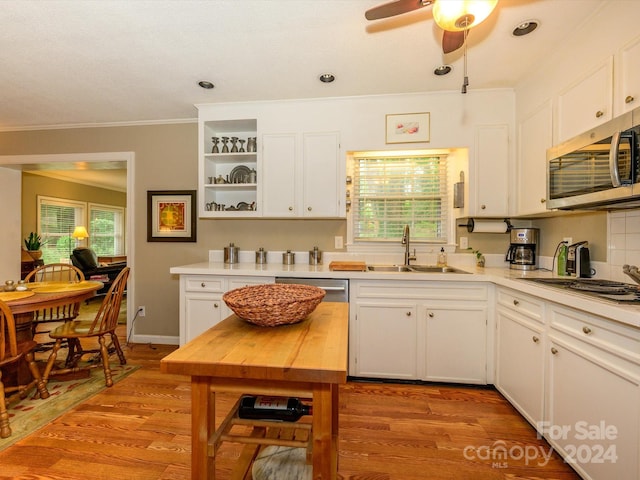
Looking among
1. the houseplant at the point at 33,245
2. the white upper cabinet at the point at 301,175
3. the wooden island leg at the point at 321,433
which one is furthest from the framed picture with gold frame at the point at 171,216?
the houseplant at the point at 33,245

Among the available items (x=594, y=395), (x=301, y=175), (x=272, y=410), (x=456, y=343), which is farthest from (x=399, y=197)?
(x=272, y=410)

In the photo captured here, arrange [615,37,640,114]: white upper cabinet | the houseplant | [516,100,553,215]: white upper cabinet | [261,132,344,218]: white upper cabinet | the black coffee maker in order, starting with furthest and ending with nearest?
the houseplant < [261,132,344,218]: white upper cabinet < the black coffee maker < [516,100,553,215]: white upper cabinet < [615,37,640,114]: white upper cabinet

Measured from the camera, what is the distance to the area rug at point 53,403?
1.91 meters

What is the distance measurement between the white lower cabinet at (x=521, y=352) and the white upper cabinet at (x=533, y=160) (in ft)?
2.47

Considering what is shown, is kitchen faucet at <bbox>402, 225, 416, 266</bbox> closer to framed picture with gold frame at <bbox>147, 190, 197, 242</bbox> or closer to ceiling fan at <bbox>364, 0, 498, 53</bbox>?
ceiling fan at <bbox>364, 0, 498, 53</bbox>

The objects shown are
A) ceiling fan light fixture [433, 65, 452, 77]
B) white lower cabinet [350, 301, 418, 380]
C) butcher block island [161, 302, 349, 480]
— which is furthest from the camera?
white lower cabinet [350, 301, 418, 380]

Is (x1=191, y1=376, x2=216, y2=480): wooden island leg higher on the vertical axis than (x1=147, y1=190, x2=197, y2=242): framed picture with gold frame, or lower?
lower

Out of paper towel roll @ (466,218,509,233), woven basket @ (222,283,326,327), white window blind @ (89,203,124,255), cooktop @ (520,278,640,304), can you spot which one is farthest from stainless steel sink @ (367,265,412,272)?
white window blind @ (89,203,124,255)

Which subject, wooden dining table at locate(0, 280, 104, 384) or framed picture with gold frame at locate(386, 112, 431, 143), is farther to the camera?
framed picture with gold frame at locate(386, 112, 431, 143)

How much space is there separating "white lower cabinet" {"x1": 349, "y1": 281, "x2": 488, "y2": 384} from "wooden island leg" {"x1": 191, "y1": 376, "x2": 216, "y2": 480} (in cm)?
161

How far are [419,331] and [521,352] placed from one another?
69 centimetres

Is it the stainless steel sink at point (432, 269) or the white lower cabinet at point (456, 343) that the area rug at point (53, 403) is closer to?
the white lower cabinet at point (456, 343)

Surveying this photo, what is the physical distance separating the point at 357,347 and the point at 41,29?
122 inches

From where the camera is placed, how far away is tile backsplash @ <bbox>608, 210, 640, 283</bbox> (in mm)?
1757
